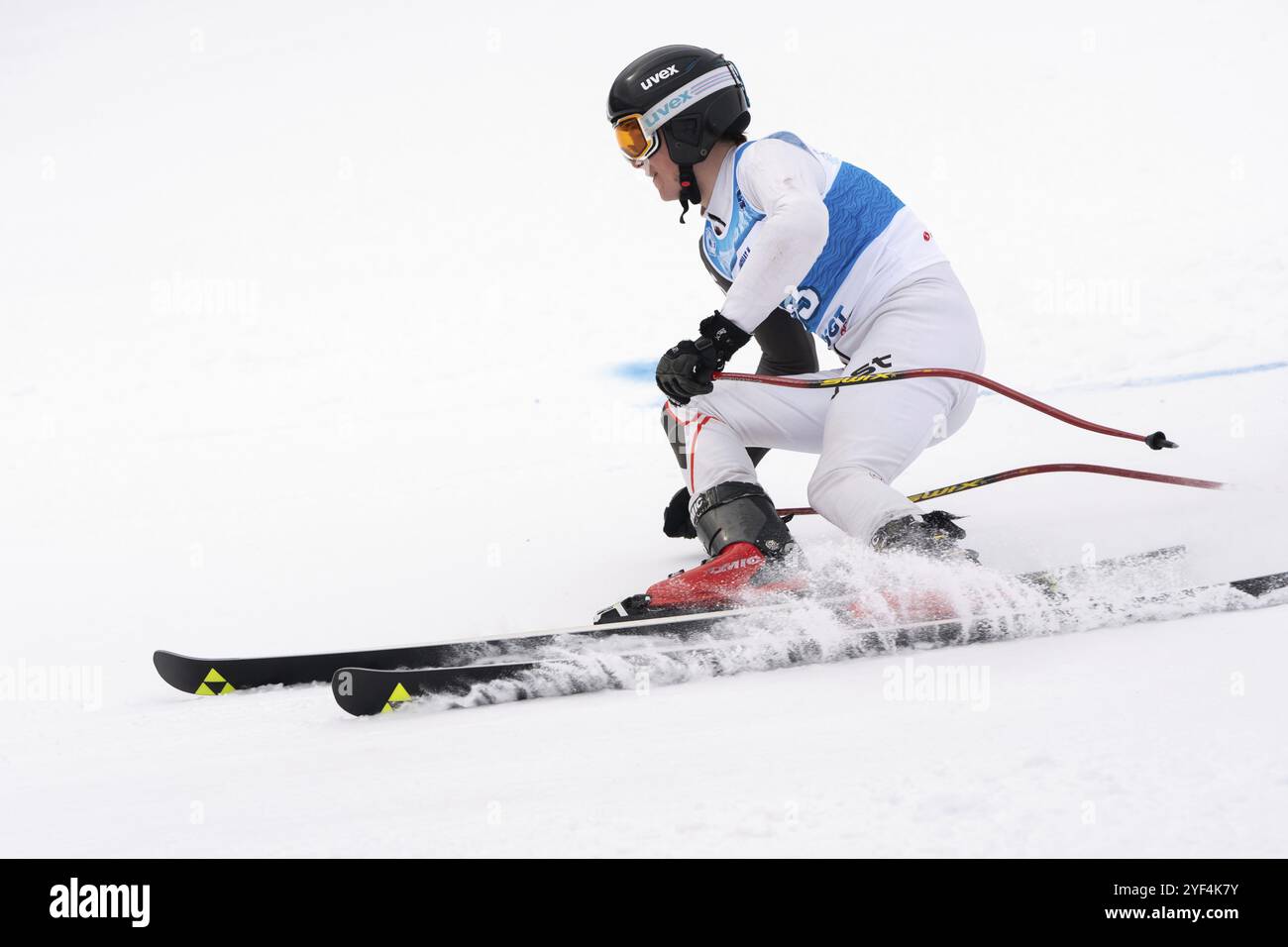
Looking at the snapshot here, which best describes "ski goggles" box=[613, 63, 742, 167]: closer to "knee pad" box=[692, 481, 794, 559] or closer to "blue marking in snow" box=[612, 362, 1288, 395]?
"knee pad" box=[692, 481, 794, 559]

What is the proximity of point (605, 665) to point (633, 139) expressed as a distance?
123 cm

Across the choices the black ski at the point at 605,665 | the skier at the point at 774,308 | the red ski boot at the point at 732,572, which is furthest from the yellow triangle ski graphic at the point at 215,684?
the skier at the point at 774,308

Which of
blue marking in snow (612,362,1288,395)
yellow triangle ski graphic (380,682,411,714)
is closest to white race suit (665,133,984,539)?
yellow triangle ski graphic (380,682,411,714)

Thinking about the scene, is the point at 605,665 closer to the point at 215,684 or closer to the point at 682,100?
the point at 215,684

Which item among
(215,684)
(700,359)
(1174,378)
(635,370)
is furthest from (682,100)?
(635,370)

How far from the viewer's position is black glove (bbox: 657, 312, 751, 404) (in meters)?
2.27

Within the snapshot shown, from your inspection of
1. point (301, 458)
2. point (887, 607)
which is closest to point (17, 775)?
point (887, 607)

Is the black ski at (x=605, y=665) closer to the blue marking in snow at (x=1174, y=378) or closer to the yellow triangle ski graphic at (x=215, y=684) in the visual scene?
the yellow triangle ski graphic at (x=215, y=684)

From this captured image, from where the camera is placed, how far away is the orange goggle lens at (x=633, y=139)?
248 cm

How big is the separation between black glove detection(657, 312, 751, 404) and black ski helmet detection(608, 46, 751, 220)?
44 cm

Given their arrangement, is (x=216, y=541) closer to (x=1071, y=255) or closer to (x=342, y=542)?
(x=342, y=542)

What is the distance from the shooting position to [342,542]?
3.54 metres
